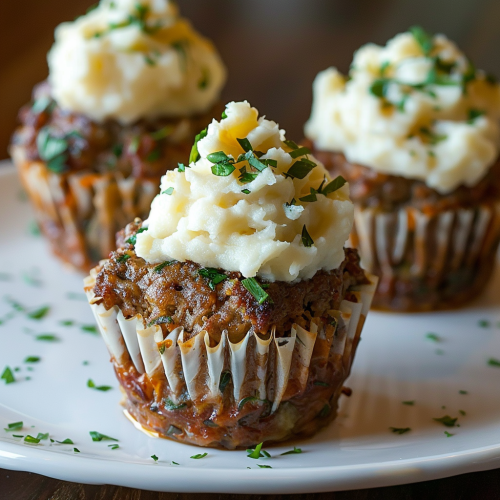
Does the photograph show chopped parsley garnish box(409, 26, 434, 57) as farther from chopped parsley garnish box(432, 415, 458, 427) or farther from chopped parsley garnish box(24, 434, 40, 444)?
chopped parsley garnish box(24, 434, 40, 444)

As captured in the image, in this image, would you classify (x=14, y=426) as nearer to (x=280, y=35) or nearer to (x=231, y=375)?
(x=231, y=375)

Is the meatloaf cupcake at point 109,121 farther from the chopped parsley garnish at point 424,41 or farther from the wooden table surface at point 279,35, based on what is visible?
the wooden table surface at point 279,35

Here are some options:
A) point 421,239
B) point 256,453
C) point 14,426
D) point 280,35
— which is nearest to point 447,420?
point 256,453

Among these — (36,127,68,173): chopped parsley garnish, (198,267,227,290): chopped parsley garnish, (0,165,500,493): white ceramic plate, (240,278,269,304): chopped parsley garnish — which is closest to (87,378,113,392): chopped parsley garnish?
(0,165,500,493): white ceramic plate

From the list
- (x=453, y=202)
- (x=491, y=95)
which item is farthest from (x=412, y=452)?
(x=491, y=95)

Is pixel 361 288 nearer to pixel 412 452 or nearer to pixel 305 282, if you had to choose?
pixel 305 282

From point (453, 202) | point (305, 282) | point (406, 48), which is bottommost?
point (453, 202)
